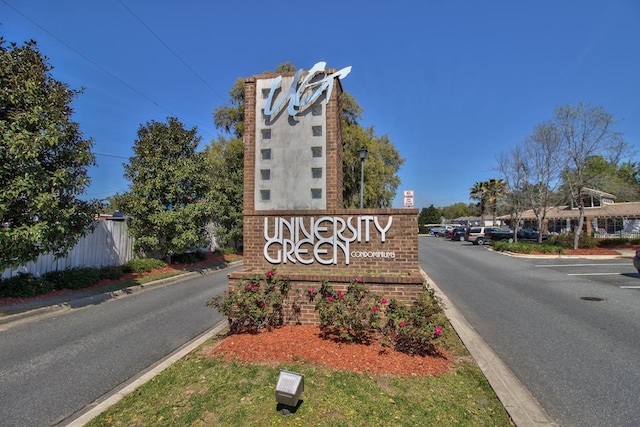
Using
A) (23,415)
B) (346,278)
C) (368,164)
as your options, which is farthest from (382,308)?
(368,164)

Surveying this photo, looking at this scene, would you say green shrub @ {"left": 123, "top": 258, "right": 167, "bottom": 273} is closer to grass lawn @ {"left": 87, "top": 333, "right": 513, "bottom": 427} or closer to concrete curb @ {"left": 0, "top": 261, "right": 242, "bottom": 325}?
concrete curb @ {"left": 0, "top": 261, "right": 242, "bottom": 325}

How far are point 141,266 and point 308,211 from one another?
1102 cm

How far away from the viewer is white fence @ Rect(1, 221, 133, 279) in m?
11.2

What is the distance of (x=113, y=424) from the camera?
3.34 m

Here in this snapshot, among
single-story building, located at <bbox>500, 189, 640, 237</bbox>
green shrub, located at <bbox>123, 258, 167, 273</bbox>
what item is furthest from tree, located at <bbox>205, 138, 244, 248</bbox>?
single-story building, located at <bbox>500, 189, 640, 237</bbox>

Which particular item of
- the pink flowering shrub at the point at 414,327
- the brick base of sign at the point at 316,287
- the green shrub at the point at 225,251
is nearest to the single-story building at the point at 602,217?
the green shrub at the point at 225,251

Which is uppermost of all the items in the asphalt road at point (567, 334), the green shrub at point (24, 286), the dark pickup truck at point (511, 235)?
the dark pickup truck at point (511, 235)

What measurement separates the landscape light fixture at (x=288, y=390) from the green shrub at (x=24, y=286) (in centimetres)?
967

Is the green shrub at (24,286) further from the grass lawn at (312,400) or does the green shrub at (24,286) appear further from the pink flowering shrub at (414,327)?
the pink flowering shrub at (414,327)

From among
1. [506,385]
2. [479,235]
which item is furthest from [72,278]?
[479,235]

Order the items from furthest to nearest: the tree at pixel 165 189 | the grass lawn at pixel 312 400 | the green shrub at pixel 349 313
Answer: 1. the tree at pixel 165 189
2. the green shrub at pixel 349 313
3. the grass lawn at pixel 312 400

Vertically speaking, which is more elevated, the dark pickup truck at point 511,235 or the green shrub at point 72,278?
the dark pickup truck at point 511,235

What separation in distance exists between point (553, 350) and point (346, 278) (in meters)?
3.49

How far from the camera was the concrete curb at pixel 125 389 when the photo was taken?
353 centimetres
